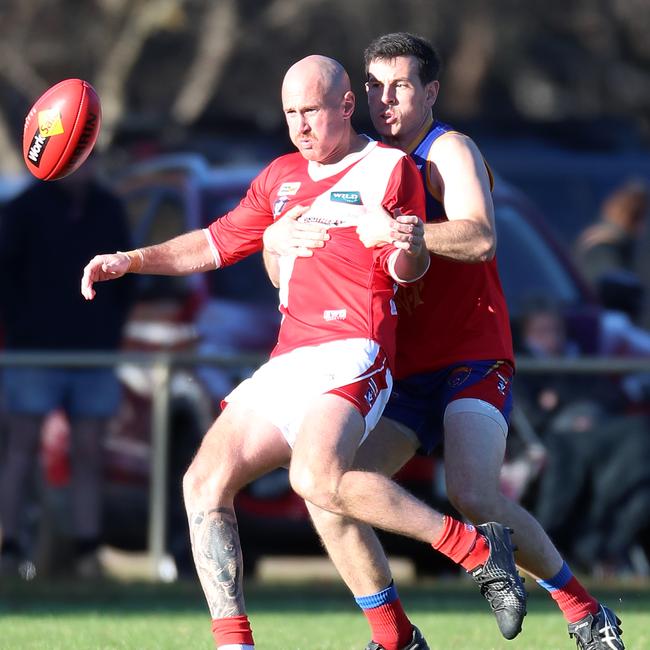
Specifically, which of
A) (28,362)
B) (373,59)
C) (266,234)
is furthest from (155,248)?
(28,362)

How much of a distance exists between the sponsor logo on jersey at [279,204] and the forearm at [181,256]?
352 mm

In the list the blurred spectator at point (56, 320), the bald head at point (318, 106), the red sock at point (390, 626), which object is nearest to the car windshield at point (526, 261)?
the blurred spectator at point (56, 320)

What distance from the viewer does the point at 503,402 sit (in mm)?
6633

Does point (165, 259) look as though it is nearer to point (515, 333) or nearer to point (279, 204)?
point (279, 204)

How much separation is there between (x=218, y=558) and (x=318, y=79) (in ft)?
5.48

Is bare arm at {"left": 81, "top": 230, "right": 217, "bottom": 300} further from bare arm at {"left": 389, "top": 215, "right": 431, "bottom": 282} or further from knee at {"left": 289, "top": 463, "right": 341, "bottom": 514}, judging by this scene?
knee at {"left": 289, "top": 463, "right": 341, "bottom": 514}

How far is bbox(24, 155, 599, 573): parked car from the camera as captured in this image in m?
10.8

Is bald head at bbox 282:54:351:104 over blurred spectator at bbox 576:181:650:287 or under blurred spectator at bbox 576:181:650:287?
over

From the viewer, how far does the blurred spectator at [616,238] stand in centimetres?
1253

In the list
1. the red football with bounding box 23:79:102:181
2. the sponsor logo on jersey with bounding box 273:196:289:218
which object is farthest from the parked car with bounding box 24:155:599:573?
the sponsor logo on jersey with bounding box 273:196:289:218

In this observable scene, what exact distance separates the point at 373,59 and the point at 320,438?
1.52 m

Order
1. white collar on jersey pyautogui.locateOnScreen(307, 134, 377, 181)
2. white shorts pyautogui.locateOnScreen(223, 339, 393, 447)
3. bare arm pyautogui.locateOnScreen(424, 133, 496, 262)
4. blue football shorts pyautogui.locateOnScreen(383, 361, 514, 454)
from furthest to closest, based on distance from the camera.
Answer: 1. blue football shorts pyautogui.locateOnScreen(383, 361, 514, 454)
2. white collar on jersey pyautogui.locateOnScreen(307, 134, 377, 181)
3. bare arm pyautogui.locateOnScreen(424, 133, 496, 262)
4. white shorts pyautogui.locateOnScreen(223, 339, 393, 447)

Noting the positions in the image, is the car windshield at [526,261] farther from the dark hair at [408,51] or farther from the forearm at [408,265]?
the forearm at [408,265]

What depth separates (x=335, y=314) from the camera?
612 centimetres
